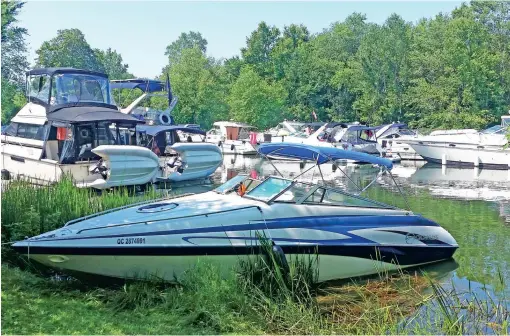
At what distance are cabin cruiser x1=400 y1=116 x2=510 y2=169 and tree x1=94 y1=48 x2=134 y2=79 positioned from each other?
2127 inches

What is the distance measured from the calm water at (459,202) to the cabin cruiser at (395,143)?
244 cm

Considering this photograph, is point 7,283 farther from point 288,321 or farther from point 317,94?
point 317,94

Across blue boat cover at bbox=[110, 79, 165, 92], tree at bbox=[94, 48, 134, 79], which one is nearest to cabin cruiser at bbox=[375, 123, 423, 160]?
blue boat cover at bbox=[110, 79, 165, 92]

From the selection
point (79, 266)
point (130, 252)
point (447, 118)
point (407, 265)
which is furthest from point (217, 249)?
point (447, 118)

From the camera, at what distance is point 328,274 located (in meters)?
9.88

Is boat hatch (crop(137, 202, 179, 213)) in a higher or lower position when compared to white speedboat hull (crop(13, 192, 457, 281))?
higher

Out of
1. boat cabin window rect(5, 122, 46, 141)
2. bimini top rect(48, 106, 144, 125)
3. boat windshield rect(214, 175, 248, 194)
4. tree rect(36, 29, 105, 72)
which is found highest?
tree rect(36, 29, 105, 72)

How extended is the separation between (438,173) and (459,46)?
24.3 meters

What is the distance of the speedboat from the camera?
847 centimetres

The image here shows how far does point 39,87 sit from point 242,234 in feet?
54.7

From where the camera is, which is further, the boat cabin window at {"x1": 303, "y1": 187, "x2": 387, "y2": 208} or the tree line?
the tree line

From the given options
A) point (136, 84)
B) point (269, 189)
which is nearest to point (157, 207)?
point (269, 189)

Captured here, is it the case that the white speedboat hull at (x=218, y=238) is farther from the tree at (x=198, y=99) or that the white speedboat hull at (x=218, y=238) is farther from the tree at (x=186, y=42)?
the tree at (x=186, y=42)

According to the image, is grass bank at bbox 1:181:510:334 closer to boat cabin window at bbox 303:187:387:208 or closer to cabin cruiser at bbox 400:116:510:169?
boat cabin window at bbox 303:187:387:208
